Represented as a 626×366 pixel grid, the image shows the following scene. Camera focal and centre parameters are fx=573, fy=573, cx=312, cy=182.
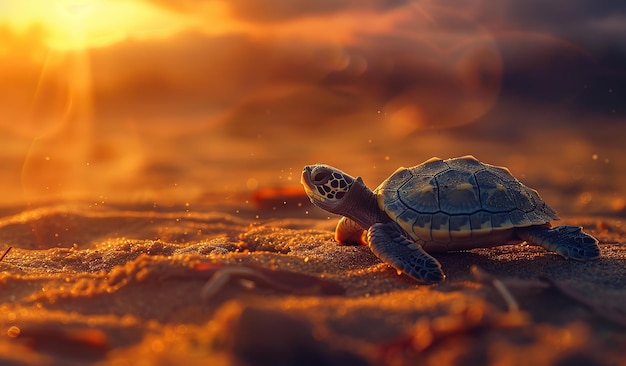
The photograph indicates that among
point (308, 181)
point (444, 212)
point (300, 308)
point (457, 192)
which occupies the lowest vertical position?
point (300, 308)

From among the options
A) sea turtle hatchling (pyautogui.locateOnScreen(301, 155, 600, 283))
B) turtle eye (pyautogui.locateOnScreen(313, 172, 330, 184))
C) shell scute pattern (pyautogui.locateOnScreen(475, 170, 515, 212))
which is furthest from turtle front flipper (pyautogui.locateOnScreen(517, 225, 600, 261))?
turtle eye (pyautogui.locateOnScreen(313, 172, 330, 184))

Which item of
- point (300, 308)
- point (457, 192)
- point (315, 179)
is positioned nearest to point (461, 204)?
point (457, 192)

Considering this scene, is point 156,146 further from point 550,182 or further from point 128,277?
point 128,277

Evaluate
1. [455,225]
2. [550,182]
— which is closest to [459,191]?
[455,225]

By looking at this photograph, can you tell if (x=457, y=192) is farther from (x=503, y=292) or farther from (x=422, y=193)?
(x=503, y=292)

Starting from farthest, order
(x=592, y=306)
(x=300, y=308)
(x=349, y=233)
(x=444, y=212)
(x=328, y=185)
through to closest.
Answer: (x=349, y=233)
(x=328, y=185)
(x=444, y=212)
(x=592, y=306)
(x=300, y=308)

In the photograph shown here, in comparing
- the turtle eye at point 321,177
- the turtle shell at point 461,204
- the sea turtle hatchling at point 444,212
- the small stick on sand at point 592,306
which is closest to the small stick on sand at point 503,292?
the small stick on sand at point 592,306
